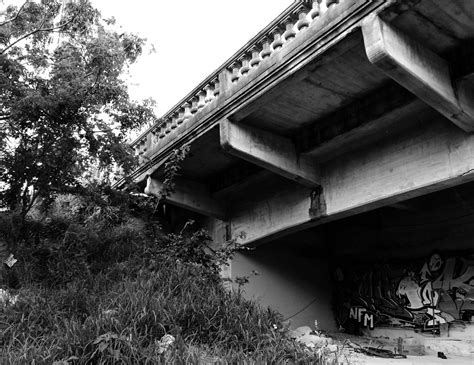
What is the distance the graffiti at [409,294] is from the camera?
28.6 feet

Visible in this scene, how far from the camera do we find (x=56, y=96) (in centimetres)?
699

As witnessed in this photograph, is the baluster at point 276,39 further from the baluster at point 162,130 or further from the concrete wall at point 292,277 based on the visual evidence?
the concrete wall at point 292,277

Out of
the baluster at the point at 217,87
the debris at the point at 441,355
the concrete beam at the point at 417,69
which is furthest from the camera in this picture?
the baluster at the point at 217,87

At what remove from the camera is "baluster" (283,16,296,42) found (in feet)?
21.3

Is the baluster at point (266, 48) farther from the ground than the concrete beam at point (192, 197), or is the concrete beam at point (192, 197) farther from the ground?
the baluster at point (266, 48)

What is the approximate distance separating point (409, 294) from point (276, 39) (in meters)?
6.82

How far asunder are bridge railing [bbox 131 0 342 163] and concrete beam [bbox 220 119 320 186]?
0.93m

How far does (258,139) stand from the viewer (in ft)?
24.4

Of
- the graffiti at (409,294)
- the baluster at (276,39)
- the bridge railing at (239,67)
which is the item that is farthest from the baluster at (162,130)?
the graffiti at (409,294)

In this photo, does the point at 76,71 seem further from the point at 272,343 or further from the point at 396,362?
the point at 396,362

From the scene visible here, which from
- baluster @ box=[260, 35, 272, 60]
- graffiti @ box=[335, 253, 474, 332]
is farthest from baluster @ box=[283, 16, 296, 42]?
graffiti @ box=[335, 253, 474, 332]

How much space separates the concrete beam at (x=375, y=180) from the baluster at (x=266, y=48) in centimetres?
239

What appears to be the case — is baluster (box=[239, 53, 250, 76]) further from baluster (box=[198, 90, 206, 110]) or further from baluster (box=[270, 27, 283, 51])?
baluster (box=[198, 90, 206, 110])

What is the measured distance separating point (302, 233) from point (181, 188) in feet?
11.8
